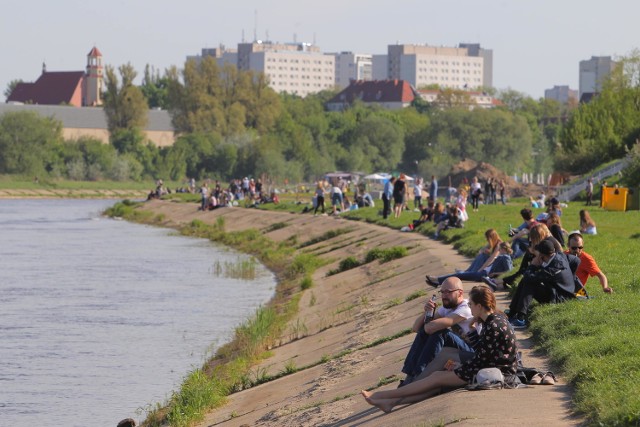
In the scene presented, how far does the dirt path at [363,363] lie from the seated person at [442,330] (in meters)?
0.63

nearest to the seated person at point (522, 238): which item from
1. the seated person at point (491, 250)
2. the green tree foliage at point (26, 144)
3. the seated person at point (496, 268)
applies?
the seated person at point (491, 250)

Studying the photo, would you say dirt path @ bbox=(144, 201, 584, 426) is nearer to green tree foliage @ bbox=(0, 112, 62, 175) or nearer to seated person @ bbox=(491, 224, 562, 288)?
seated person @ bbox=(491, 224, 562, 288)

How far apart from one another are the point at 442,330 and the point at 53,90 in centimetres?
17009

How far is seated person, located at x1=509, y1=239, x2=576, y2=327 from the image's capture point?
16.2 metres

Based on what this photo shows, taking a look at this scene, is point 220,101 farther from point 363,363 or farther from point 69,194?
point 363,363

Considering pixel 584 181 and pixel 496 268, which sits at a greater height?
pixel 496 268

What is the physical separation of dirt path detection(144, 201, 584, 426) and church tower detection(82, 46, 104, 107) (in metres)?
140

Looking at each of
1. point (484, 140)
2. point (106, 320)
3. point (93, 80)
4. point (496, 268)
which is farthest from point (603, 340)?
point (93, 80)

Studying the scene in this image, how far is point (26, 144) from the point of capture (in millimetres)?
112562

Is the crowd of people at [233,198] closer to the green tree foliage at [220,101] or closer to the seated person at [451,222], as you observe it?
the seated person at [451,222]

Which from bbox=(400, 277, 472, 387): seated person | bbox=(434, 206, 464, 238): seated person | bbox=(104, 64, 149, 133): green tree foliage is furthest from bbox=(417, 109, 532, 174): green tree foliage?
bbox=(400, 277, 472, 387): seated person

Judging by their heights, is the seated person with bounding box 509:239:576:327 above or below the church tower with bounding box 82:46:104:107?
below

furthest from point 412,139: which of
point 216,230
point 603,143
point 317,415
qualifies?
point 317,415

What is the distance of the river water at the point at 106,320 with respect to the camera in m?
19.0
